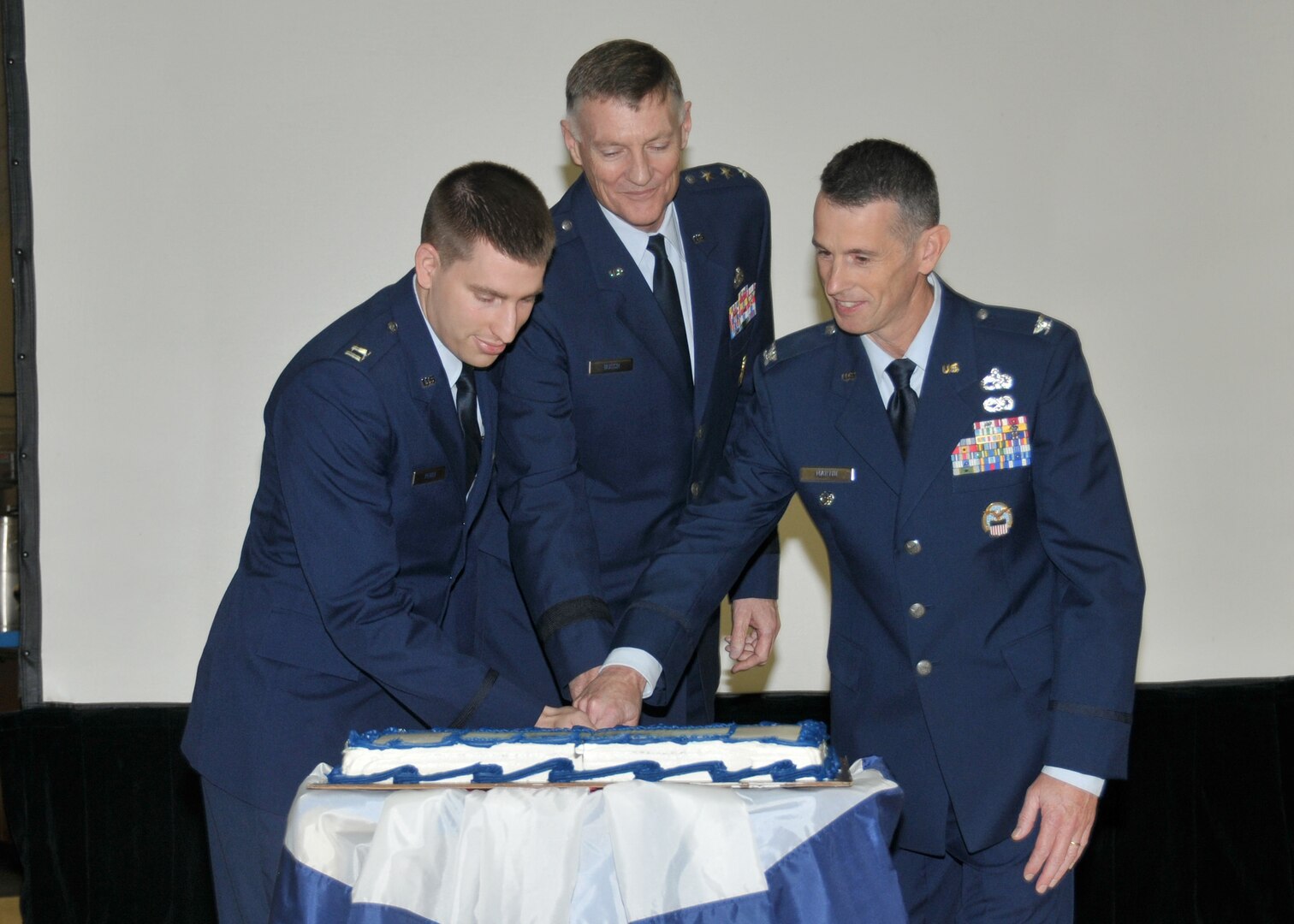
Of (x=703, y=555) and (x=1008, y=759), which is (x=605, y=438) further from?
(x=1008, y=759)

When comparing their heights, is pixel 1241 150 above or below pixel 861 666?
above

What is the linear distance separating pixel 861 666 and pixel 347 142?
225 cm

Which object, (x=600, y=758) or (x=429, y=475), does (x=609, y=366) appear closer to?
(x=429, y=475)

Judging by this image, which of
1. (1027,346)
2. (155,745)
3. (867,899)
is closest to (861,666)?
(1027,346)

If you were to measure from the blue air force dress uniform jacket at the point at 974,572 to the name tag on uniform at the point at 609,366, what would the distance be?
0.44m

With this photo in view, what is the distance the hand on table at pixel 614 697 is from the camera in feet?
7.25

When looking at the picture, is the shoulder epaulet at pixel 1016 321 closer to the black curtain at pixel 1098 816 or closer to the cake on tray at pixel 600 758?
the cake on tray at pixel 600 758

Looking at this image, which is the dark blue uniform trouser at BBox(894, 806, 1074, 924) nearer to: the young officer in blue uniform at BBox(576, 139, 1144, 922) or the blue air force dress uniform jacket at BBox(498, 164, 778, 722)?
the young officer in blue uniform at BBox(576, 139, 1144, 922)

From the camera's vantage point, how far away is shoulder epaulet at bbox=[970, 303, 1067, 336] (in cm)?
236

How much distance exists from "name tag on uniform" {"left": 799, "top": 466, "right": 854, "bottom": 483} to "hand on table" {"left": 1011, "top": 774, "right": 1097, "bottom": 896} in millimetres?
578

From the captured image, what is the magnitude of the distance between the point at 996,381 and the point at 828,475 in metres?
0.32

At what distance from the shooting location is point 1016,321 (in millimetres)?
2385

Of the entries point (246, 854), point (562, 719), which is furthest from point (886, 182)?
point (246, 854)

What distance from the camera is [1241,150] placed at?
4.08 metres
